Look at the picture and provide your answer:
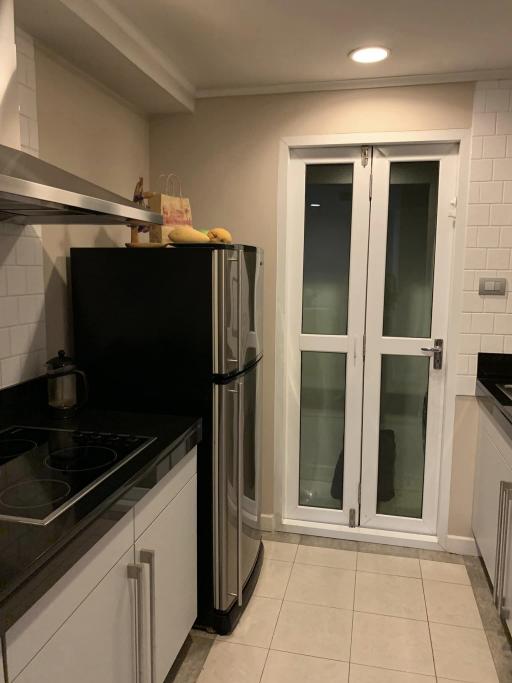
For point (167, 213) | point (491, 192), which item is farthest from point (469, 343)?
point (167, 213)

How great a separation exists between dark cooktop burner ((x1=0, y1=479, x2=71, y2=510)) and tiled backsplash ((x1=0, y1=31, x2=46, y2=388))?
629 mm

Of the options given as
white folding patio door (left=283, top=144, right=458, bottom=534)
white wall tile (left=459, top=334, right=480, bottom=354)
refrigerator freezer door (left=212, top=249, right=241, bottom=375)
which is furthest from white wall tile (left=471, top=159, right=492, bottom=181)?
refrigerator freezer door (left=212, top=249, right=241, bottom=375)

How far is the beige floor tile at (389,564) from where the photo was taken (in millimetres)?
2695

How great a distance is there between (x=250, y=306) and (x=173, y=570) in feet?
3.44

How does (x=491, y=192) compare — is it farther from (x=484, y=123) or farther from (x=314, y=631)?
(x=314, y=631)

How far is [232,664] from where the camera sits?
6.77 feet

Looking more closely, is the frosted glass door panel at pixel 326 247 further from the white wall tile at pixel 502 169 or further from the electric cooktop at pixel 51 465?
the electric cooktop at pixel 51 465

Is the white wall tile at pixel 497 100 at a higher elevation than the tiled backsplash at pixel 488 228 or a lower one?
higher

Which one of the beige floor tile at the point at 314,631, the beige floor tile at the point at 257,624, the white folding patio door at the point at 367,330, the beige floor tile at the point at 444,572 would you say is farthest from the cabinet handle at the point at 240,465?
the beige floor tile at the point at 444,572

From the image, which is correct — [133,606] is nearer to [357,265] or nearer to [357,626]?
[357,626]

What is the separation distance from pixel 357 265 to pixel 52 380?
162cm

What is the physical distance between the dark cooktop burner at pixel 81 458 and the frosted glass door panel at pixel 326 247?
1568 millimetres

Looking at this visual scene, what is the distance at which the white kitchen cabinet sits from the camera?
225cm

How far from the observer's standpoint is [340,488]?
3055mm
